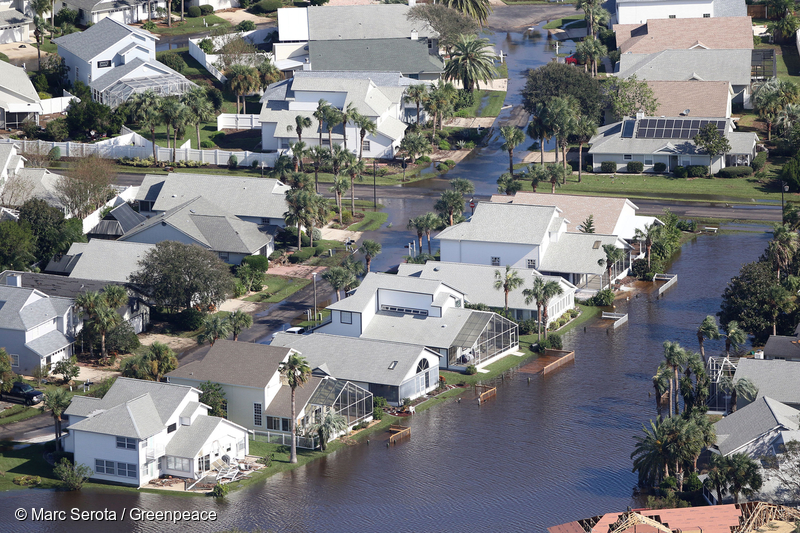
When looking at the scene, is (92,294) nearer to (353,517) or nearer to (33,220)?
(33,220)

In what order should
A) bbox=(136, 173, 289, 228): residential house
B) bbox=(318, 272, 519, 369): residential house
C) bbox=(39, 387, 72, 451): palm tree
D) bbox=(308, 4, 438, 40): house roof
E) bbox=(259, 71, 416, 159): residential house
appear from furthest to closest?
bbox=(308, 4, 438, 40): house roof, bbox=(259, 71, 416, 159): residential house, bbox=(136, 173, 289, 228): residential house, bbox=(318, 272, 519, 369): residential house, bbox=(39, 387, 72, 451): palm tree

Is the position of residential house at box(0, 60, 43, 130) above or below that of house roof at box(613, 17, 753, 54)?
below

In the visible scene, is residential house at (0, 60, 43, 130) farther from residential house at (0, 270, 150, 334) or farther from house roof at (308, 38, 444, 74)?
residential house at (0, 270, 150, 334)

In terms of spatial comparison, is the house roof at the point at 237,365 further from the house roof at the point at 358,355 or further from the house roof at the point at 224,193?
the house roof at the point at 224,193

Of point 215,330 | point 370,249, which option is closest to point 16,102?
point 370,249

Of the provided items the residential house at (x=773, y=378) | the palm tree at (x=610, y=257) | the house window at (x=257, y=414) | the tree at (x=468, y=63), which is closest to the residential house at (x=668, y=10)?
the tree at (x=468, y=63)

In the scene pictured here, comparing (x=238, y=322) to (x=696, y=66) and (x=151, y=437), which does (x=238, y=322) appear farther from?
(x=696, y=66)

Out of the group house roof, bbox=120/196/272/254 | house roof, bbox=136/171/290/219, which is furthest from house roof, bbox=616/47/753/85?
house roof, bbox=120/196/272/254
